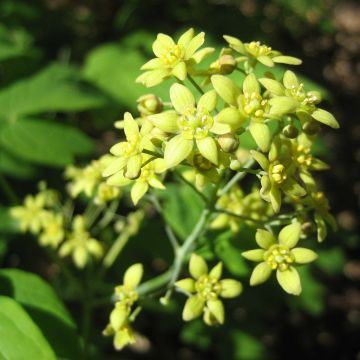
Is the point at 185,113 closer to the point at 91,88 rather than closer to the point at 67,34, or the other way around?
the point at 91,88

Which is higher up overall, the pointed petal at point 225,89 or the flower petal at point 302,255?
the pointed petal at point 225,89

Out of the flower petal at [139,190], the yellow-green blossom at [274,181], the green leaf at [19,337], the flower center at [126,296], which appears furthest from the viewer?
the flower center at [126,296]

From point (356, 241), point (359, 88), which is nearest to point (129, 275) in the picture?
point (356, 241)

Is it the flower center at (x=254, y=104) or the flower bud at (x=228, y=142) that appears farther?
the flower center at (x=254, y=104)

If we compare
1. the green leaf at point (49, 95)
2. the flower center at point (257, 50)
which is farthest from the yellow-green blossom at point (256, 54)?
the green leaf at point (49, 95)

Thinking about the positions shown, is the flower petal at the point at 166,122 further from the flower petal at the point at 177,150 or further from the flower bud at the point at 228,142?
the flower bud at the point at 228,142
